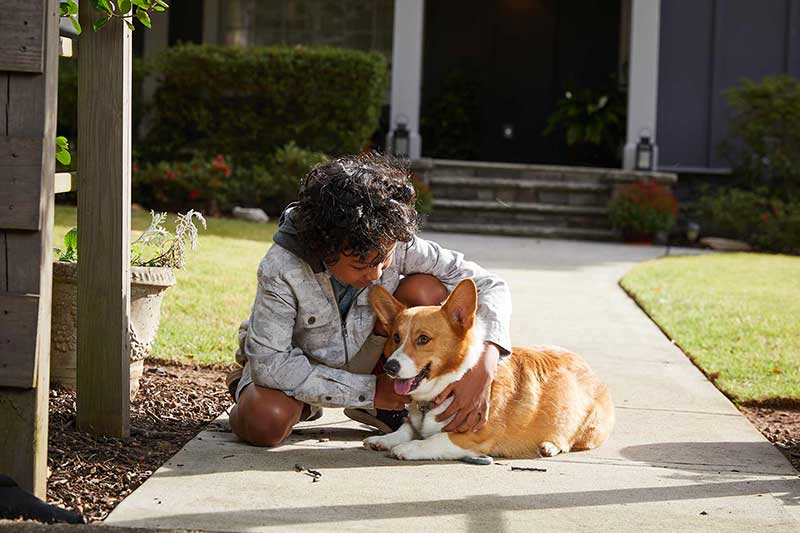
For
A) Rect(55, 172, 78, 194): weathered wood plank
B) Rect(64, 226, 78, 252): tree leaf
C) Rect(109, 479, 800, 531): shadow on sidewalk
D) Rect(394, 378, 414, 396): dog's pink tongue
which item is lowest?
Rect(109, 479, 800, 531): shadow on sidewalk

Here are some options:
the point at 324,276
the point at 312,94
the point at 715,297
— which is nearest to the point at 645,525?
the point at 324,276

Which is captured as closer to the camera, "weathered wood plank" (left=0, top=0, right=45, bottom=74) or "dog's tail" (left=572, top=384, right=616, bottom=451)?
"weathered wood plank" (left=0, top=0, right=45, bottom=74)

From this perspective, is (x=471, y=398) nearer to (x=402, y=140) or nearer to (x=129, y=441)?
(x=129, y=441)

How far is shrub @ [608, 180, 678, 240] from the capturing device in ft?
40.4

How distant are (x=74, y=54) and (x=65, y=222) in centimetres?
585

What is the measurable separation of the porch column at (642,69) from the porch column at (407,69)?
268 cm

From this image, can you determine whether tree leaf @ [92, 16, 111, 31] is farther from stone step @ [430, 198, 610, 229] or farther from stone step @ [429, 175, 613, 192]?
stone step @ [429, 175, 613, 192]

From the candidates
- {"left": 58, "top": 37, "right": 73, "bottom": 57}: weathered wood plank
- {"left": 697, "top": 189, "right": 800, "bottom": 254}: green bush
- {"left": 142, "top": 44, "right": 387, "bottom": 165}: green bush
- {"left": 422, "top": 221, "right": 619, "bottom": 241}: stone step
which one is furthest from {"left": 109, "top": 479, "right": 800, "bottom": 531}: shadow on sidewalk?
{"left": 142, "top": 44, "right": 387, "bottom": 165}: green bush

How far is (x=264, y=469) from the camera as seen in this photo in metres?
3.62

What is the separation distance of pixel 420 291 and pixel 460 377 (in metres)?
0.50

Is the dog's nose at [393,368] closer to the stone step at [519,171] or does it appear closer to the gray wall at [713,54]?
the stone step at [519,171]

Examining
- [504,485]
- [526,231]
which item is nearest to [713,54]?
[526,231]

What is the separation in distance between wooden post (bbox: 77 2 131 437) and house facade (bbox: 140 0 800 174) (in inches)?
423

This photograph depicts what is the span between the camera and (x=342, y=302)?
13.6ft
